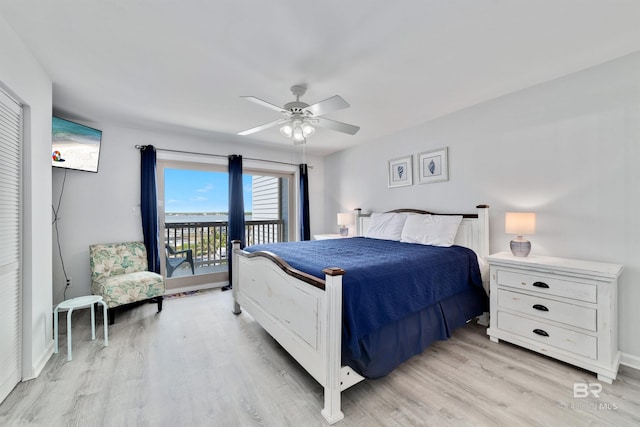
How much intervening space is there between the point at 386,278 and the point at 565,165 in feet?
6.97

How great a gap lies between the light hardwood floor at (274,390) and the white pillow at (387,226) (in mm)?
1499

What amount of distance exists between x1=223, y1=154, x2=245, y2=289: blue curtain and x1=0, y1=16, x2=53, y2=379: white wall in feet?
7.50

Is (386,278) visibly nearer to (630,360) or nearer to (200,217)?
(630,360)

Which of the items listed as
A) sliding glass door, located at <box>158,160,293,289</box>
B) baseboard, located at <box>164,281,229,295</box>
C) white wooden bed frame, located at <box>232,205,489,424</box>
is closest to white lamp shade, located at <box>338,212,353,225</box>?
sliding glass door, located at <box>158,160,293,289</box>

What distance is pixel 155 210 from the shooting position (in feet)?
12.4

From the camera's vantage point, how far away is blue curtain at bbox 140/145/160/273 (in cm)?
371

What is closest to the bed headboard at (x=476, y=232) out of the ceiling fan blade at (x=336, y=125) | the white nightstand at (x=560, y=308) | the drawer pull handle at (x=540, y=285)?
the white nightstand at (x=560, y=308)

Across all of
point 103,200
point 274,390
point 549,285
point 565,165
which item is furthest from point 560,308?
point 103,200

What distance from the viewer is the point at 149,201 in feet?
12.2

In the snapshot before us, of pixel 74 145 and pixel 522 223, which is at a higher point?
pixel 74 145

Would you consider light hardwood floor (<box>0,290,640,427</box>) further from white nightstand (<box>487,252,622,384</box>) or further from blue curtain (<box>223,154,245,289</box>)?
blue curtain (<box>223,154,245,289</box>)

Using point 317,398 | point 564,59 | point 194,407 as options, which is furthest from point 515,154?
point 194,407

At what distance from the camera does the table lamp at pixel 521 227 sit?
2.43 meters

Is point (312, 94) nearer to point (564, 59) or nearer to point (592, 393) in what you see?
point (564, 59)
